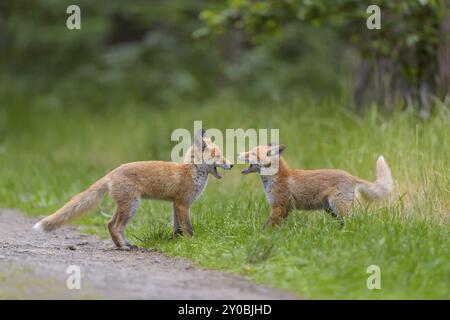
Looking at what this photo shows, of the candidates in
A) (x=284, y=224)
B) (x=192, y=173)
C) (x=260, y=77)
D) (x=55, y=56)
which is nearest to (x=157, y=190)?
(x=192, y=173)

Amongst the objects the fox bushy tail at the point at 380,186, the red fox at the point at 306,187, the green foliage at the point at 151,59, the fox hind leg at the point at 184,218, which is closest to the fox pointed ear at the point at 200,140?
the red fox at the point at 306,187

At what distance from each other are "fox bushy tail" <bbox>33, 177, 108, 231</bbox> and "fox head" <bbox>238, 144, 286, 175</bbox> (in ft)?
5.14

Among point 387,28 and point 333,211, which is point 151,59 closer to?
point 387,28

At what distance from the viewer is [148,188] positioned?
8.26 metres

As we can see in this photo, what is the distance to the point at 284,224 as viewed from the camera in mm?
7637

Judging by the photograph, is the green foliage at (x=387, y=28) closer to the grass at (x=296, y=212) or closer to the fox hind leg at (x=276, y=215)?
the grass at (x=296, y=212)

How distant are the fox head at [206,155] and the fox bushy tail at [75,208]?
3.44 feet

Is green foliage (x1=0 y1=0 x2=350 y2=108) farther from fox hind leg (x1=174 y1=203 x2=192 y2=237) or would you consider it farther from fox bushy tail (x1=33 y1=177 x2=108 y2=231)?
fox bushy tail (x1=33 y1=177 x2=108 y2=231)

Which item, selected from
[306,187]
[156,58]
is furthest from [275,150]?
[156,58]

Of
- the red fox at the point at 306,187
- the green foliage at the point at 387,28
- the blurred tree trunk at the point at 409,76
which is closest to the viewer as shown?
the red fox at the point at 306,187

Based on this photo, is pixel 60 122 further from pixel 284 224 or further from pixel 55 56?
pixel 284 224

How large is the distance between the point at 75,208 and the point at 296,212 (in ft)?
8.04

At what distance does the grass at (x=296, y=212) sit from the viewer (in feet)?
20.9

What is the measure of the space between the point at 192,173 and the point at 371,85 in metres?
5.62
